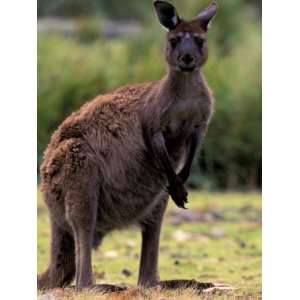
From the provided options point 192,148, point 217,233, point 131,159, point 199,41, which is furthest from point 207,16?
point 217,233

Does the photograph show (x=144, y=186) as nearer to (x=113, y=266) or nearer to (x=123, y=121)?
(x=123, y=121)

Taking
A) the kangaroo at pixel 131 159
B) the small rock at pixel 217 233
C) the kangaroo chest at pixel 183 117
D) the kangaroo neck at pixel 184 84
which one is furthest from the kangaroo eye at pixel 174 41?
the small rock at pixel 217 233

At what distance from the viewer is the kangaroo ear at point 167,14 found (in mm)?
5637

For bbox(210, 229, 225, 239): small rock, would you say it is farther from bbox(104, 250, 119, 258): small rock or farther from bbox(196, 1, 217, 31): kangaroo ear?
bbox(196, 1, 217, 31): kangaroo ear

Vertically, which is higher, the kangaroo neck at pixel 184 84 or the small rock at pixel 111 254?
the kangaroo neck at pixel 184 84

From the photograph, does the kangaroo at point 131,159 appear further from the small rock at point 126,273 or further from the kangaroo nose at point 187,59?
the small rock at point 126,273

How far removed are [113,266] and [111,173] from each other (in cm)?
189

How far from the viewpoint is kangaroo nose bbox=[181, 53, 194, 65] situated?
5645 millimetres

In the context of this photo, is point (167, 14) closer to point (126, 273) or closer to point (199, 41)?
point (199, 41)

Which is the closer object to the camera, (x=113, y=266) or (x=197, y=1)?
(x=113, y=266)

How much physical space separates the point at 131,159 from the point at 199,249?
9.16 ft
